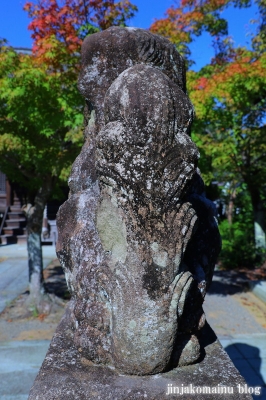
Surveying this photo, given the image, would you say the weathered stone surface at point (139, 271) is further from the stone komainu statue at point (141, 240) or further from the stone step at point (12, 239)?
the stone step at point (12, 239)

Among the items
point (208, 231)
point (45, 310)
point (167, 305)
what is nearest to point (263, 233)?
point (45, 310)

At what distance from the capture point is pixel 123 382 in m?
1.60

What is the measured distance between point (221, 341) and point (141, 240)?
383cm

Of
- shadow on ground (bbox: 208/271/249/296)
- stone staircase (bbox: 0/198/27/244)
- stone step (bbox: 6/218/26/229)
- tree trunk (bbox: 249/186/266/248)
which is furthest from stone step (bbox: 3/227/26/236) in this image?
tree trunk (bbox: 249/186/266/248)

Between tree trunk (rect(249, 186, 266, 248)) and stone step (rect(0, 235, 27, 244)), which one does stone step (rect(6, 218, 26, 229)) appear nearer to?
stone step (rect(0, 235, 27, 244))

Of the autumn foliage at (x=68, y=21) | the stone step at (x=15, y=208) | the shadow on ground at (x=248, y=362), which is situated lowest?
the shadow on ground at (x=248, y=362)

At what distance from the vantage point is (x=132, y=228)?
5.29 feet

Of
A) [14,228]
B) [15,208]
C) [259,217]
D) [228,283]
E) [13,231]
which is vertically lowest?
[228,283]

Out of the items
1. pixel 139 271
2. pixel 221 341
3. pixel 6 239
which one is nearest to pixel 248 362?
pixel 221 341

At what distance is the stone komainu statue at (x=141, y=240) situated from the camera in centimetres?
158

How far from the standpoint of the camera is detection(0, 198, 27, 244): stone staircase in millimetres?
12891

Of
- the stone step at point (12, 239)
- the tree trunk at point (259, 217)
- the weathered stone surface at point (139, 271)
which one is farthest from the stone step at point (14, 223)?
the weathered stone surface at point (139, 271)

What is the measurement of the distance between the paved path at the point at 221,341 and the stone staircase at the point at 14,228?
3.93m

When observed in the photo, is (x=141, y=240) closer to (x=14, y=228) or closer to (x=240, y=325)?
(x=240, y=325)
